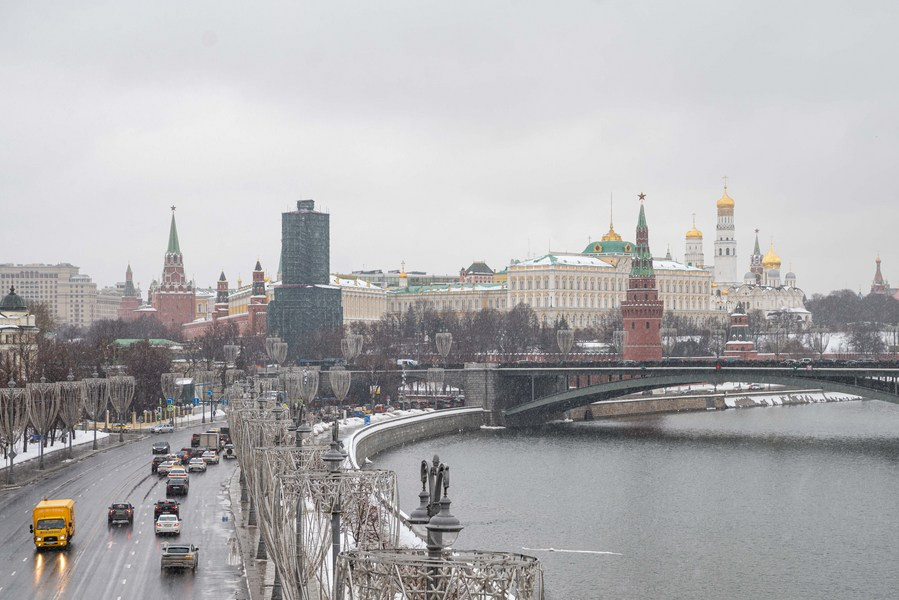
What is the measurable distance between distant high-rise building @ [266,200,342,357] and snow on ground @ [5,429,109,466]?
6762 centimetres

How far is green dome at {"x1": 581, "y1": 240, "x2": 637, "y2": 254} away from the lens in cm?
18538

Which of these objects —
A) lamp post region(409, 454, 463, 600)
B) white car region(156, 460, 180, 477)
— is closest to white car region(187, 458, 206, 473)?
white car region(156, 460, 180, 477)

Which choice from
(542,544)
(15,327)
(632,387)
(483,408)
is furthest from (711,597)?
(15,327)

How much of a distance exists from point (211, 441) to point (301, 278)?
3249 inches

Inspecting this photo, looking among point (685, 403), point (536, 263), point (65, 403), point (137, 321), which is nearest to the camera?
point (65, 403)

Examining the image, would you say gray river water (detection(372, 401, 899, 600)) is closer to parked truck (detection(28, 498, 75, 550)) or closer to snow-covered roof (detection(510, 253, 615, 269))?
parked truck (detection(28, 498, 75, 550))

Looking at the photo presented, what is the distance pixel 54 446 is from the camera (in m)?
66.6

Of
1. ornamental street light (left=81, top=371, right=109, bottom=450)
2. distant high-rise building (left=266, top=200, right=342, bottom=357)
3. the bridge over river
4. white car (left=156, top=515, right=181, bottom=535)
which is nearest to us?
white car (left=156, top=515, right=181, bottom=535)

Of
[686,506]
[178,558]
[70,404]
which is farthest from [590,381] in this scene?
[178,558]

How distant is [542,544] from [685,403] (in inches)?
2675

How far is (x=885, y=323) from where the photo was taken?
198375mm

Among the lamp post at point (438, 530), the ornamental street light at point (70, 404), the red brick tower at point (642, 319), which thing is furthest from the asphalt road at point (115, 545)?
the red brick tower at point (642, 319)

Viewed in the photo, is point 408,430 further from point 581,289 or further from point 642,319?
point 581,289

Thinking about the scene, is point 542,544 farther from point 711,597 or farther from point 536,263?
point 536,263
